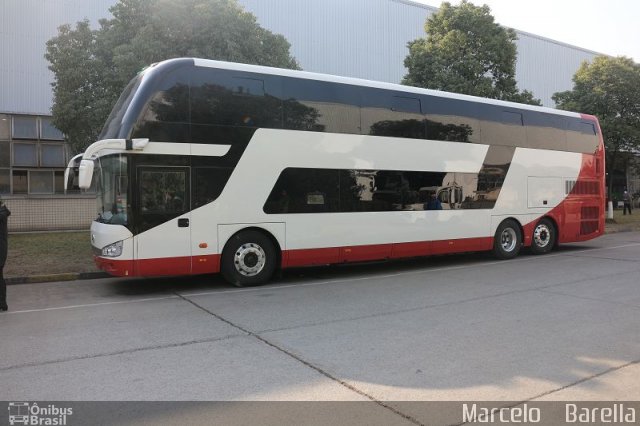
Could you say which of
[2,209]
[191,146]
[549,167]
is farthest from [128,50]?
[549,167]

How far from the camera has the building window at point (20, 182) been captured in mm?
20875

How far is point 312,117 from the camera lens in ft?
31.9

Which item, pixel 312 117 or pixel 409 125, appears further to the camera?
pixel 409 125

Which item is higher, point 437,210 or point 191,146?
point 191,146

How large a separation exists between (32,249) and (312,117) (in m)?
9.55

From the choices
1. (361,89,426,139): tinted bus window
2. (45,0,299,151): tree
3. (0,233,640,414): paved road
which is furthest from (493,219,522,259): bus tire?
(45,0,299,151): tree

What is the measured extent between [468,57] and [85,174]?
15.0 metres

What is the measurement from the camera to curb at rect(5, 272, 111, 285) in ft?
33.4

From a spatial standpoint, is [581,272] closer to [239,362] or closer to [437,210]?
[437,210]

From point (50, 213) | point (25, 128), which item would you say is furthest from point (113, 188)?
point (25, 128)

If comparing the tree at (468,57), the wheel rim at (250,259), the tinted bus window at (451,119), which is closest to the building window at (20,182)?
the wheel rim at (250,259)

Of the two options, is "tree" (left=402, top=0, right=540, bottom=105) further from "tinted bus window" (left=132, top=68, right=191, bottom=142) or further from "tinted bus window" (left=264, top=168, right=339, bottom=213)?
"tinted bus window" (left=132, top=68, right=191, bottom=142)

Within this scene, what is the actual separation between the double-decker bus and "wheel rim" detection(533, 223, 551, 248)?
458mm

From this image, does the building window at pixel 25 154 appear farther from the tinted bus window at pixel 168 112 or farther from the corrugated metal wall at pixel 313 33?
the tinted bus window at pixel 168 112
